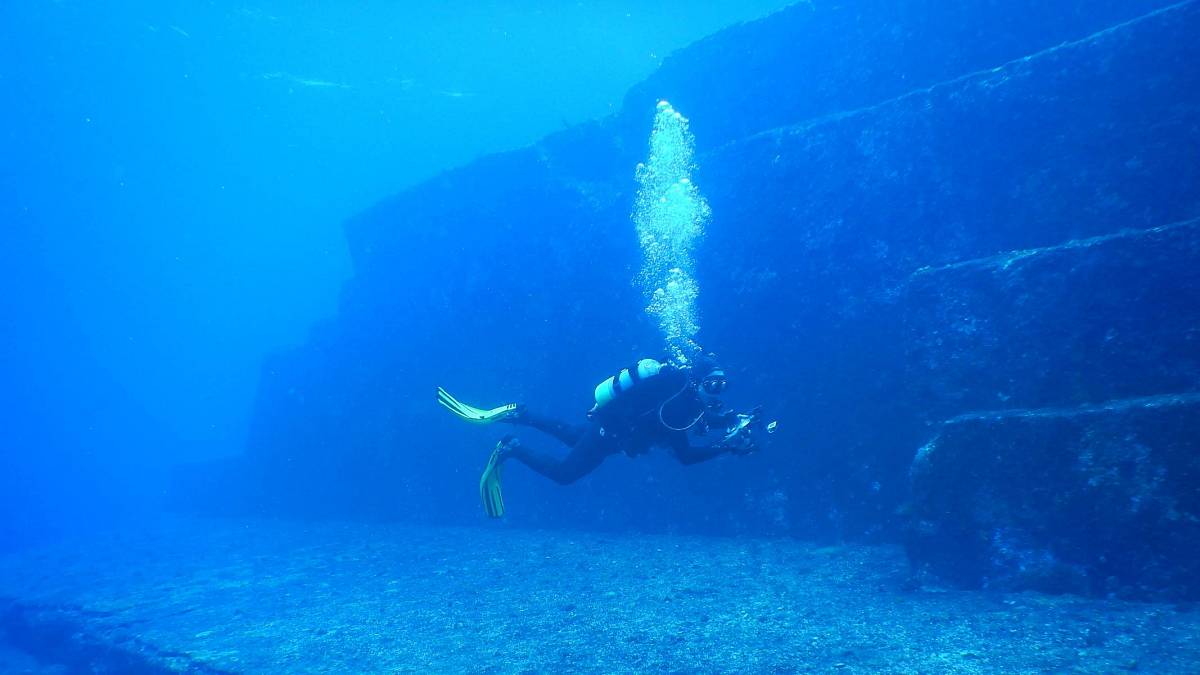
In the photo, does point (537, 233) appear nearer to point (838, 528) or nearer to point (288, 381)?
point (838, 528)

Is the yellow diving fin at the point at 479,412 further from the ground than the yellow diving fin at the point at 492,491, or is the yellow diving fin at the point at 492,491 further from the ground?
the yellow diving fin at the point at 479,412

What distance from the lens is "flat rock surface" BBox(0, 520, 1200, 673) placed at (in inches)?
180

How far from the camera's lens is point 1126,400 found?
5.29m

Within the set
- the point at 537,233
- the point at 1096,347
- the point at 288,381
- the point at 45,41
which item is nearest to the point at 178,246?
the point at 45,41

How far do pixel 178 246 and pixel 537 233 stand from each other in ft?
281

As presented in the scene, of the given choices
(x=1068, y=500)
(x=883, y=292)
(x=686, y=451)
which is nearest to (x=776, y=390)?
(x=883, y=292)

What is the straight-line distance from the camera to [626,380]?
6.38 m

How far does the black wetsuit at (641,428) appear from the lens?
6.30m

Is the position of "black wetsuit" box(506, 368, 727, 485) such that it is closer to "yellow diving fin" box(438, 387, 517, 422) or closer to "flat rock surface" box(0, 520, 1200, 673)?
"yellow diving fin" box(438, 387, 517, 422)

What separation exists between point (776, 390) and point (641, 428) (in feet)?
10.6

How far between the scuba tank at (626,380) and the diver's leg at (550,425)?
3.17 feet

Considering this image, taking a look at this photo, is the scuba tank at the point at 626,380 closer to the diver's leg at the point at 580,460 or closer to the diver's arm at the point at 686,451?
the diver's leg at the point at 580,460

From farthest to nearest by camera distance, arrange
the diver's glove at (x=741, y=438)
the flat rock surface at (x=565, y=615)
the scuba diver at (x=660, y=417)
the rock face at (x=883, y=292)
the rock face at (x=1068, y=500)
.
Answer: the scuba diver at (x=660, y=417), the diver's glove at (x=741, y=438), the rock face at (x=883, y=292), the rock face at (x=1068, y=500), the flat rock surface at (x=565, y=615)

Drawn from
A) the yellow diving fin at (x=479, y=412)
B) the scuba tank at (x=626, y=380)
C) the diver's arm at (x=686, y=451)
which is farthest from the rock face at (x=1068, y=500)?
the yellow diving fin at (x=479, y=412)
